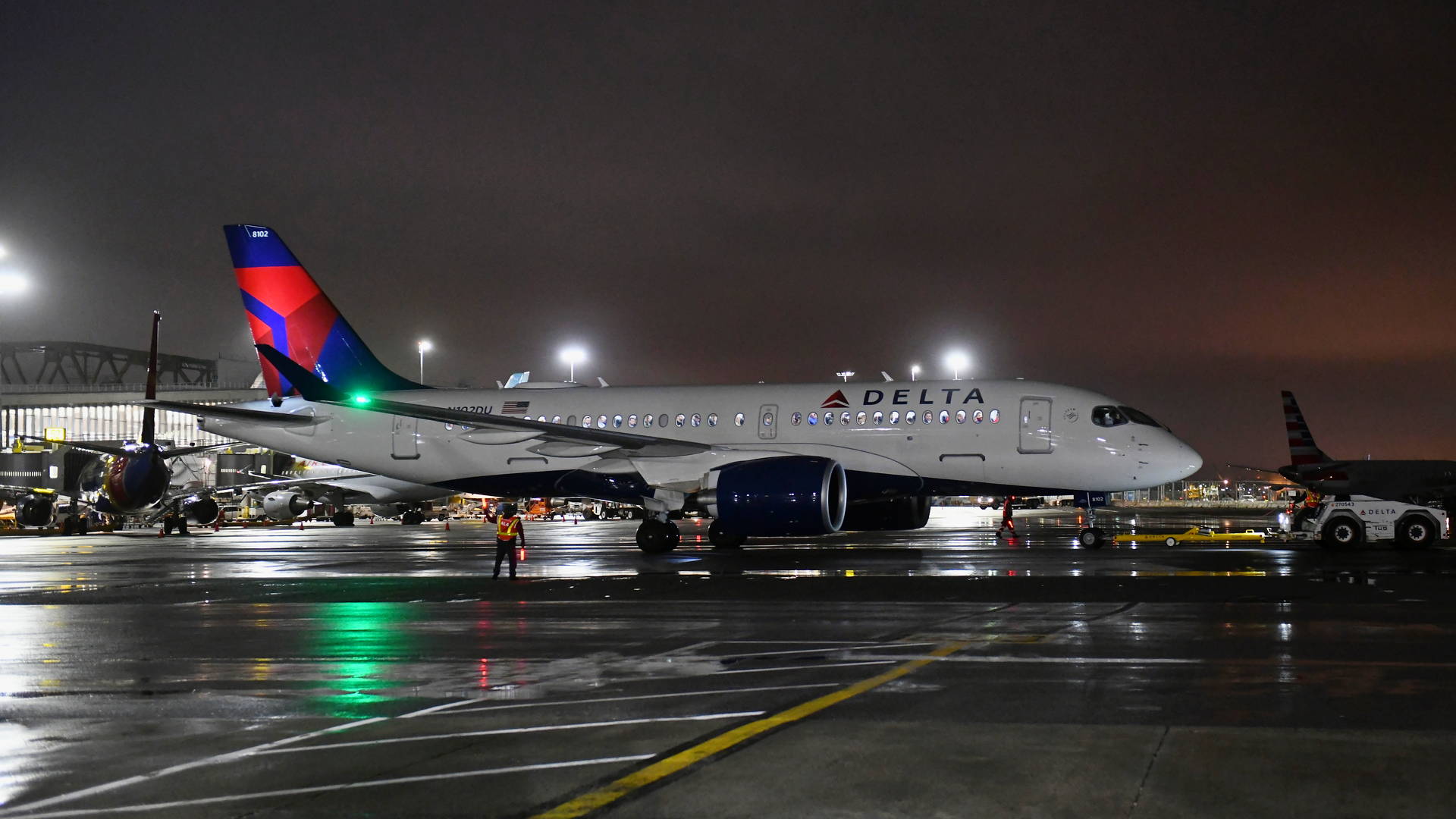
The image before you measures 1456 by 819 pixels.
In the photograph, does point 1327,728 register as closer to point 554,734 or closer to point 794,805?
point 794,805

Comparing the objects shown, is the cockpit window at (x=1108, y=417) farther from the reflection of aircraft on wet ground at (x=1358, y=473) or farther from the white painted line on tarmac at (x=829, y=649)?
the reflection of aircraft on wet ground at (x=1358, y=473)

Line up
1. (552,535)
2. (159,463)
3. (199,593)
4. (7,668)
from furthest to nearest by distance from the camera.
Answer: (552,535) < (159,463) < (199,593) < (7,668)

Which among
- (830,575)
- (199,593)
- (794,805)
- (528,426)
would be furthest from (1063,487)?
(794,805)

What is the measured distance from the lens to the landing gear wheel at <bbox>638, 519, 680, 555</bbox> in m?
27.8

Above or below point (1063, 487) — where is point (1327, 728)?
below

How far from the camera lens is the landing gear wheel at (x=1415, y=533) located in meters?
27.9

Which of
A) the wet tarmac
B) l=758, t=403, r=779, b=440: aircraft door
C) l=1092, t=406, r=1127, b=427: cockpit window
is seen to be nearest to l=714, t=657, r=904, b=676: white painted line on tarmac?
the wet tarmac

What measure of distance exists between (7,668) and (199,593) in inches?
325

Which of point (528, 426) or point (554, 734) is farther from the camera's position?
point (528, 426)

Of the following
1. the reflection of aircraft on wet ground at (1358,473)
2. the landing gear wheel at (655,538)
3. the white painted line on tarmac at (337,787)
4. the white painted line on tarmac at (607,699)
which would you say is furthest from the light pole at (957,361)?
the white painted line on tarmac at (337,787)

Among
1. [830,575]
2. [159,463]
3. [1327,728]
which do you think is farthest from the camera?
[159,463]

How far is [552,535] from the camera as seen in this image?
41.8m

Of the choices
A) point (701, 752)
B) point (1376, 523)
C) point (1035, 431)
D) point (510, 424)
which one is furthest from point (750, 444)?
point (701, 752)

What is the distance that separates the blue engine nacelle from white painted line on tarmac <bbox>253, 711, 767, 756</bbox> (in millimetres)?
16942
